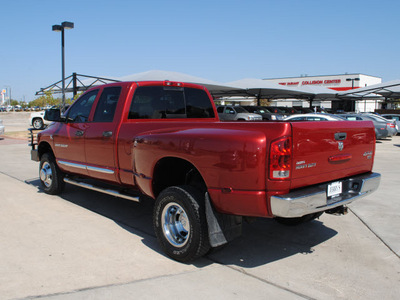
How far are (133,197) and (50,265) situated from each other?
1257 mm

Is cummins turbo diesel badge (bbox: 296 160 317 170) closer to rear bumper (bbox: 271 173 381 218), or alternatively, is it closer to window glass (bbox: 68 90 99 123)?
rear bumper (bbox: 271 173 381 218)

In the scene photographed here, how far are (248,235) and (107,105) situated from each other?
2629 mm

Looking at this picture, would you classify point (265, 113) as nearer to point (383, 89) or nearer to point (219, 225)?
point (383, 89)

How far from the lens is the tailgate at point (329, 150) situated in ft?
10.8

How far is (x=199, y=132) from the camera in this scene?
11.9ft

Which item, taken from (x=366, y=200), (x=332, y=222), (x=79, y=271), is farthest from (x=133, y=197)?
(x=366, y=200)

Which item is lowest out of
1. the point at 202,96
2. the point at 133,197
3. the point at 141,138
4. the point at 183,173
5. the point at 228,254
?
the point at 228,254

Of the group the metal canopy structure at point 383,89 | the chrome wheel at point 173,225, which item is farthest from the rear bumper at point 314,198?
the metal canopy structure at point 383,89

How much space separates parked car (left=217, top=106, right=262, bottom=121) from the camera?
24.0 m

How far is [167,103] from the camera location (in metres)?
5.20

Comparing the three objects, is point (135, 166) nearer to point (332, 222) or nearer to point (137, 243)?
point (137, 243)

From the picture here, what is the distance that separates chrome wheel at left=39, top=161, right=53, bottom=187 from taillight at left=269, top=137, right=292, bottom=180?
15.5ft

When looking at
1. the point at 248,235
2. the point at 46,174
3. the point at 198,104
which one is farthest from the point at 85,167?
the point at 248,235

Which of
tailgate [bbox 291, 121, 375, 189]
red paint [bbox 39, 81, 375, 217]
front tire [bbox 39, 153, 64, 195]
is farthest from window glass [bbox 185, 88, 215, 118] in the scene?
front tire [bbox 39, 153, 64, 195]
